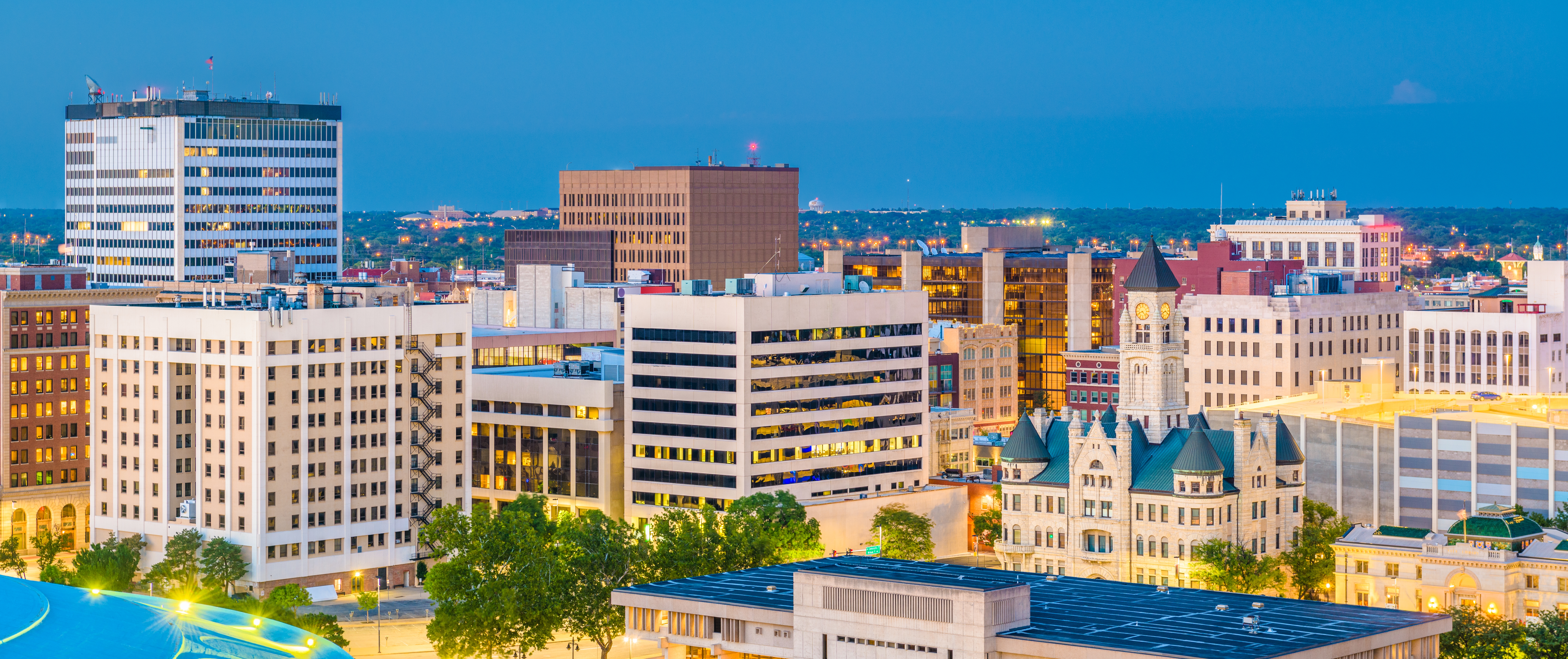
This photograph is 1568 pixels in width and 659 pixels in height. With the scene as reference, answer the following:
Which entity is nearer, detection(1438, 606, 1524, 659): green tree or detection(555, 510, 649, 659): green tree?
detection(1438, 606, 1524, 659): green tree

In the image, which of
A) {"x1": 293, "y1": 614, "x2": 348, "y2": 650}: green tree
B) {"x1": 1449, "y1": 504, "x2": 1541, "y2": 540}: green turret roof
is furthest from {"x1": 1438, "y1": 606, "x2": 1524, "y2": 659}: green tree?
{"x1": 293, "y1": 614, "x2": 348, "y2": 650}: green tree

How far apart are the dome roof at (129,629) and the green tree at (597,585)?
78046 millimetres

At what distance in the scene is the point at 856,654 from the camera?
15725cm

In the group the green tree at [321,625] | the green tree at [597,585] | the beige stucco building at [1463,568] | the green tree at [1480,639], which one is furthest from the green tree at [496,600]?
the green tree at [1480,639]

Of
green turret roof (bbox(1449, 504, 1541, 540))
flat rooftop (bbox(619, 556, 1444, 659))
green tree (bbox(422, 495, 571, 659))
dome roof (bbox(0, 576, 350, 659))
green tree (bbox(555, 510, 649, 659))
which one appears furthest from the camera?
green tree (bbox(555, 510, 649, 659))

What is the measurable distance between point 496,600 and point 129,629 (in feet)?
280

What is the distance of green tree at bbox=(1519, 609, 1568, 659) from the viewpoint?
165625mm

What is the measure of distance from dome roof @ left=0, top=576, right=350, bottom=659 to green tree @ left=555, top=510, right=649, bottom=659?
7805 cm

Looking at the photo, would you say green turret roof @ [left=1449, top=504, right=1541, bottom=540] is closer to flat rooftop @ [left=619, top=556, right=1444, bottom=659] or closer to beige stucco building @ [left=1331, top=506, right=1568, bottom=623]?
beige stucco building @ [left=1331, top=506, right=1568, bottom=623]

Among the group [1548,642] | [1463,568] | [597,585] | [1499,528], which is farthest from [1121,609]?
[597,585]

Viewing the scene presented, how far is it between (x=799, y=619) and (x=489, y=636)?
3896cm

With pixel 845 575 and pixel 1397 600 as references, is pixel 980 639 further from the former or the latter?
pixel 1397 600

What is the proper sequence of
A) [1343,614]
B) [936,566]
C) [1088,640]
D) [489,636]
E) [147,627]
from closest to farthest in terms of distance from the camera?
[147,627] → [1088,640] → [1343,614] → [936,566] → [489,636]

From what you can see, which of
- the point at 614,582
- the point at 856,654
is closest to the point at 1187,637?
the point at 856,654
